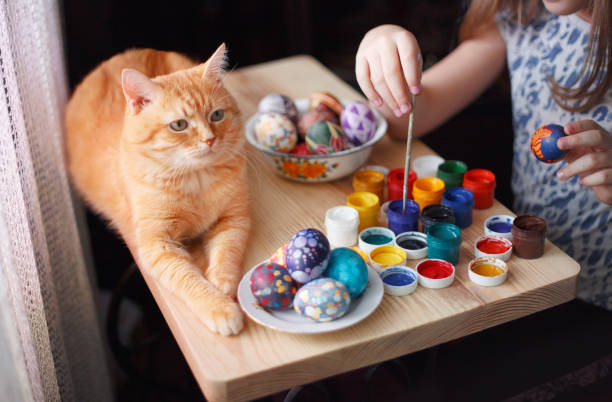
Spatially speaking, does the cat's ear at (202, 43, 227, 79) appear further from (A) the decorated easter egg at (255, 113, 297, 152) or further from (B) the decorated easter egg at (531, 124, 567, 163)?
(B) the decorated easter egg at (531, 124, 567, 163)

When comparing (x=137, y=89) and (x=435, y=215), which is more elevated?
(x=137, y=89)

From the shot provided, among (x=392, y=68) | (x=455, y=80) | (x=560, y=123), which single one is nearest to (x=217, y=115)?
(x=392, y=68)

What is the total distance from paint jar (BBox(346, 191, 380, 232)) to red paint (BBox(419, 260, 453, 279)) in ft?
0.49

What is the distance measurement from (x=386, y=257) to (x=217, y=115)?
38 centimetres

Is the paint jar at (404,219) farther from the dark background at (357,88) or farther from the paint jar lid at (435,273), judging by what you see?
the dark background at (357,88)

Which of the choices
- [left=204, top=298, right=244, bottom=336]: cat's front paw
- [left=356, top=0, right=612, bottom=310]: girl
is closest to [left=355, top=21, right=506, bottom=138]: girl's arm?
[left=356, top=0, right=612, bottom=310]: girl

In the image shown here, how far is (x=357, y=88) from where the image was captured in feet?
7.38

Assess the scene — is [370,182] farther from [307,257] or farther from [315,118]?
[307,257]

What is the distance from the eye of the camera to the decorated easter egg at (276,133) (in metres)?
1.08

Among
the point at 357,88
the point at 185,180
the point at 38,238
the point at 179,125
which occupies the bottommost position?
the point at 357,88

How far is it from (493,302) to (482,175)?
32 centimetres

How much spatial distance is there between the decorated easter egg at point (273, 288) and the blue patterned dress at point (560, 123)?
0.71 meters

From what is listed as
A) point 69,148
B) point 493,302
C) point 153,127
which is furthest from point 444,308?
point 69,148

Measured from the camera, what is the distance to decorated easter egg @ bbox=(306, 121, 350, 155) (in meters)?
1.07
